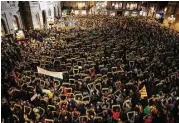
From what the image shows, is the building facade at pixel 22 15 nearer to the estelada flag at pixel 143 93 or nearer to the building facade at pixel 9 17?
the building facade at pixel 9 17

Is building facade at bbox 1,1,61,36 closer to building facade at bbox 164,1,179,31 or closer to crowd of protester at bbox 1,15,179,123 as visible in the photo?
crowd of protester at bbox 1,15,179,123

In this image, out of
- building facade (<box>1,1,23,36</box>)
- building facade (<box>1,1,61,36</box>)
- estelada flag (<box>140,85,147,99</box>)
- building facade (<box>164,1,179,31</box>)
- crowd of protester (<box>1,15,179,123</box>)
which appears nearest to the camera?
crowd of protester (<box>1,15,179,123</box>)

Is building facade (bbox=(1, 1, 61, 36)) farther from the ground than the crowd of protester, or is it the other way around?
building facade (bbox=(1, 1, 61, 36))

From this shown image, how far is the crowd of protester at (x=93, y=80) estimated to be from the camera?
1312 cm

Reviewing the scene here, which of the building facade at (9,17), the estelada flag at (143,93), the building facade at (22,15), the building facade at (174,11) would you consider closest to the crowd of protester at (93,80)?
the estelada flag at (143,93)

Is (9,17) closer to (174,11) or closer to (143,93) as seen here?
(143,93)

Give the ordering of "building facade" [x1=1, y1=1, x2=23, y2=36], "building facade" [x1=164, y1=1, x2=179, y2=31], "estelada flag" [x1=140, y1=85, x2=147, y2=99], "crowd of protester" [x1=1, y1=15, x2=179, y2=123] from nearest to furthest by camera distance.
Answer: "crowd of protester" [x1=1, y1=15, x2=179, y2=123] < "estelada flag" [x1=140, y1=85, x2=147, y2=99] < "building facade" [x1=1, y1=1, x2=23, y2=36] < "building facade" [x1=164, y1=1, x2=179, y2=31]

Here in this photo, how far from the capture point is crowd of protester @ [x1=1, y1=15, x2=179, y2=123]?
13.1 m

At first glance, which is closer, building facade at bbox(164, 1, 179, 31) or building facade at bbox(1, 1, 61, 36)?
building facade at bbox(1, 1, 61, 36)

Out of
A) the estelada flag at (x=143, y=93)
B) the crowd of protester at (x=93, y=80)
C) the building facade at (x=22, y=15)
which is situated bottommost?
the estelada flag at (x=143, y=93)

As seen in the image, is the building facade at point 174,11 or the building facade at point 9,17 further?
the building facade at point 174,11

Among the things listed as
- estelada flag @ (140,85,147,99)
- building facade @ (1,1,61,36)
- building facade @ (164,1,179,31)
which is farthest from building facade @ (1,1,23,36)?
building facade @ (164,1,179,31)

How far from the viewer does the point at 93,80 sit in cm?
1758

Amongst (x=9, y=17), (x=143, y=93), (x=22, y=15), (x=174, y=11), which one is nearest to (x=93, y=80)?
(x=143, y=93)
